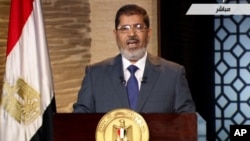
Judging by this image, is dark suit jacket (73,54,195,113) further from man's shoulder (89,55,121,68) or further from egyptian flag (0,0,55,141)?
Result: egyptian flag (0,0,55,141)

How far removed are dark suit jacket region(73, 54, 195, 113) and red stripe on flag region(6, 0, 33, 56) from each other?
516 mm

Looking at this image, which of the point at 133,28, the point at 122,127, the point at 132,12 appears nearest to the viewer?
the point at 122,127

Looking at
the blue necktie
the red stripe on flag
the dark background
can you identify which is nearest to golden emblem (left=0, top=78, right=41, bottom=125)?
the red stripe on flag

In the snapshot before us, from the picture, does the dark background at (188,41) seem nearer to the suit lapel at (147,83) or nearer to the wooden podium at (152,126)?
the suit lapel at (147,83)

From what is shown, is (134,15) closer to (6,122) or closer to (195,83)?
(195,83)

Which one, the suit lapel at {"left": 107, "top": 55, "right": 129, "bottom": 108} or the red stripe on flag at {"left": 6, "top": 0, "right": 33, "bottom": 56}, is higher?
the red stripe on flag at {"left": 6, "top": 0, "right": 33, "bottom": 56}

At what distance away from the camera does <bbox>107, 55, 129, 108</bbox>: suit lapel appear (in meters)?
2.49

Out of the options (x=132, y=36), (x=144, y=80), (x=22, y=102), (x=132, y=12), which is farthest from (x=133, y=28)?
(x=22, y=102)

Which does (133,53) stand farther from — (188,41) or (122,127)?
(122,127)

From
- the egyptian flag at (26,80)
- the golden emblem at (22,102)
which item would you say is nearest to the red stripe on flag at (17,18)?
the egyptian flag at (26,80)

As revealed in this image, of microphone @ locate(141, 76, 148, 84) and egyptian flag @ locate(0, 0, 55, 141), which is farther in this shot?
egyptian flag @ locate(0, 0, 55, 141)

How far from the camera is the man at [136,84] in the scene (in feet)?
8.13

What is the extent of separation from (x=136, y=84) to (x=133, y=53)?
6.8 inches

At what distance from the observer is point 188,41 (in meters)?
2.99
